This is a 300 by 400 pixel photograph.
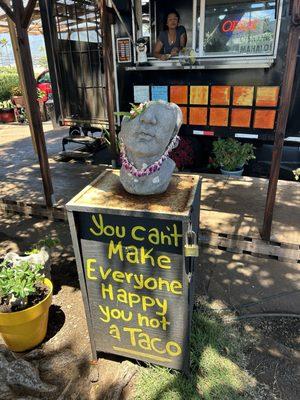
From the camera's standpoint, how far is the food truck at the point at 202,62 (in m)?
4.69

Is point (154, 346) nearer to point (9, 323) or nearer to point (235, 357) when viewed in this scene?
point (235, 357)

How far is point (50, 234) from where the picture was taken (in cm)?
409

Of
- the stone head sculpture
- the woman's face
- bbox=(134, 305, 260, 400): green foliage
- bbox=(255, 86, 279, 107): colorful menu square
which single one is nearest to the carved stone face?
the stone head sculpture

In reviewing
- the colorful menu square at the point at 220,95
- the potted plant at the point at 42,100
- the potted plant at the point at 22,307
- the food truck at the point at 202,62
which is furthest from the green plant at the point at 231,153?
the potted plant at the point at 42,100

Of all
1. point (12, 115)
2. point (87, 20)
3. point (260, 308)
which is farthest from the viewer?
point (12, 115)

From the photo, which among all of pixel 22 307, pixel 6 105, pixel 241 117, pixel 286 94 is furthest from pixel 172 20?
pixel 6 105

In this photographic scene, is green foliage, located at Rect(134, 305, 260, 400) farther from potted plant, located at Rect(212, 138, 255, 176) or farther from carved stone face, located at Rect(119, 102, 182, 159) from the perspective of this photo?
potted plant, located at Rect(212, 138, 255, 176)

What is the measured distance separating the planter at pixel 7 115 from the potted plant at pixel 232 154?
926cm

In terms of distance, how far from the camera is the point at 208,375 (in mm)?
2230

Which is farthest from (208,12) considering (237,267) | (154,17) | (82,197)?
(82,197)

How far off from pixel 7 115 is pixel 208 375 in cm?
1209

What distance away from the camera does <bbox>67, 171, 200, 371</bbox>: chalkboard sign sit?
1884 millimetres

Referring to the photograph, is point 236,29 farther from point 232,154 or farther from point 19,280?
point 19,280

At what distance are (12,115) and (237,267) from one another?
444 inches
